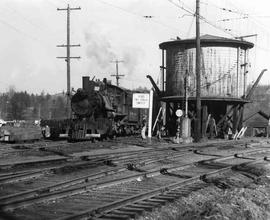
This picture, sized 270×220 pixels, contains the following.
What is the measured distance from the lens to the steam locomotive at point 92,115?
2711 cm

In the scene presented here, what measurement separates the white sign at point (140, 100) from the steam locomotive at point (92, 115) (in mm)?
1523

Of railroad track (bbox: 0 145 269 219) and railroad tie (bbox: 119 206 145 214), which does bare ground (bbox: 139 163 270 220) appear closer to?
railroad tie (bbox: 119 206 145 214)

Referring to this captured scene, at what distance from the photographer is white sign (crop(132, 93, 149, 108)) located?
1091 inches

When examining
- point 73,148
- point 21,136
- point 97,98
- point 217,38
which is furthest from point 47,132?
point 217,38

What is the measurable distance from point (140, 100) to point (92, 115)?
2960 millimetres

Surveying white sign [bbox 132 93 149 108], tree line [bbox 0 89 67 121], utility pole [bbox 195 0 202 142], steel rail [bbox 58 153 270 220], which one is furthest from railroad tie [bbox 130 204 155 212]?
tree line [bbox 0 89 67 121]

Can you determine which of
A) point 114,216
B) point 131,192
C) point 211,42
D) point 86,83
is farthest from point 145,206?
point 211,42

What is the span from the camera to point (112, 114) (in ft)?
92.6

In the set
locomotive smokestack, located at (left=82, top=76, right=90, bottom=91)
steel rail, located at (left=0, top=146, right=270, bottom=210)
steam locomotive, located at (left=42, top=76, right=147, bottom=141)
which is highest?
locomotive smokestack, located at (left=82, top=76, right=90, bottom=91)

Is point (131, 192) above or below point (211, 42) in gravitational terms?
below

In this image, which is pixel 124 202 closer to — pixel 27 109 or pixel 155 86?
pixel 155 86

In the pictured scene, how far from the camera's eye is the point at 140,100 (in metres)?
27.8

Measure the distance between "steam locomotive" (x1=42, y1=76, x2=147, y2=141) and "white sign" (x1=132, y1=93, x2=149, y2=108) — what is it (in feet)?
5.00

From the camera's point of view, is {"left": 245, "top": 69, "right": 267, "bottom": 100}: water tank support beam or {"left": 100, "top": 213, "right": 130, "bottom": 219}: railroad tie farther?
{"left": 245, "top": 69, "right": 267, "bottom": 100}: water tank support beam
